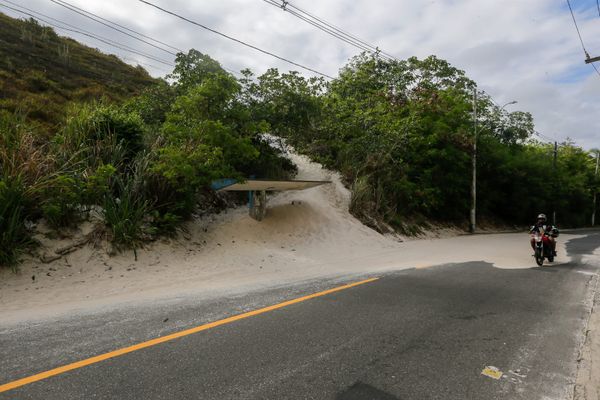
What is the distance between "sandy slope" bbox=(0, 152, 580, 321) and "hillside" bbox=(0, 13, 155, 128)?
773cm

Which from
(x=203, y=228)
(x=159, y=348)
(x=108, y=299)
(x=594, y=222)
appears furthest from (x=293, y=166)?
(x=594, y=222)

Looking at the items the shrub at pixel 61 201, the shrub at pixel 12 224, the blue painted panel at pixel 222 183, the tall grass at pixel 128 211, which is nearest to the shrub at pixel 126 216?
the tall grass at pixel 128 211

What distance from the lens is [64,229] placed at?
26.0 feet

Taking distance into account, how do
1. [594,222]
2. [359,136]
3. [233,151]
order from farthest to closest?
1. [594,222]
2. [359,136]
3. [233,151]

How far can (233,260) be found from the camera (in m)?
9.44

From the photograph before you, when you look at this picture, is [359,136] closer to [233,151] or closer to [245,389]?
[233,151]

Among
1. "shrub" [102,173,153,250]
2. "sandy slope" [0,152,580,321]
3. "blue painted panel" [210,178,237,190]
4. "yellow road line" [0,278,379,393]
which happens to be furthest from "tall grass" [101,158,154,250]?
"yellow road line" [0,278,379,393]

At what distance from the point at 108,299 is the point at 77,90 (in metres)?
20.5

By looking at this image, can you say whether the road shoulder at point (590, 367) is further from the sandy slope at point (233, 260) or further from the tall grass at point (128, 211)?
the tall grass at point (128, 211)

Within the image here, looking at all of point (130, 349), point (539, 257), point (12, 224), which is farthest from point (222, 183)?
point (539, 257)

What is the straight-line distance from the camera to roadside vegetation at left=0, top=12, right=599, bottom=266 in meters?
8.18

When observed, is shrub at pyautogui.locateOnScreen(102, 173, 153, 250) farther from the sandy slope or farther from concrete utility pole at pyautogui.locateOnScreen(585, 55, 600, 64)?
concrete utility pole at pyautogui.locateOnScreen(585, 55, 600, 64)

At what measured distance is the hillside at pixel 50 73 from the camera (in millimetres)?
16359

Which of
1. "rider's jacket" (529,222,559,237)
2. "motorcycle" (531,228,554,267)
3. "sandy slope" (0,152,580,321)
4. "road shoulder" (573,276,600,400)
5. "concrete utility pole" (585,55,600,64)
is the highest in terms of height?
"concrete utility pole" (585,55,600,64)
